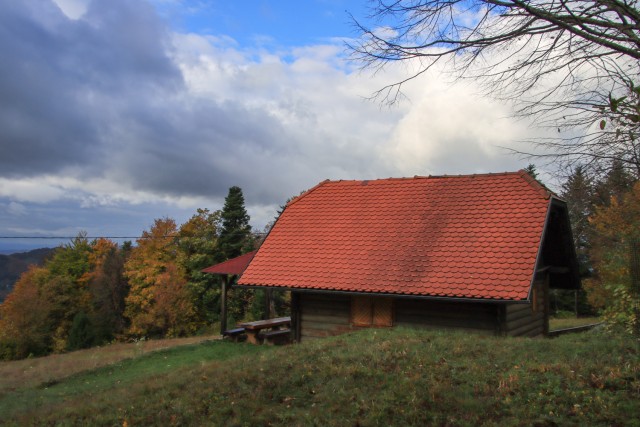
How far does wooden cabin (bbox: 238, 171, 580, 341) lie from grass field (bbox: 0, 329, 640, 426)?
205 cm

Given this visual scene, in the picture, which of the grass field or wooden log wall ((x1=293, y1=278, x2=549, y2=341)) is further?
wooden log wall ((x1=293, y1=278, x2=549, y2=341))

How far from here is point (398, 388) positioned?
6730 mm

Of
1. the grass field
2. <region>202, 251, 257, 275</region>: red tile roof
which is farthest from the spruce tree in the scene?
the grass field

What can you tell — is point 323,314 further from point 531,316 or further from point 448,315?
point 531,316

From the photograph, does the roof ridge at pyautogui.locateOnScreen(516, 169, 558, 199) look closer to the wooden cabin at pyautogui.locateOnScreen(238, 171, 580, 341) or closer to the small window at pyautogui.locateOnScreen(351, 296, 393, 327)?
the wooden cabin at pyautogui.locateOnScreen(238, 171, 580, 341)

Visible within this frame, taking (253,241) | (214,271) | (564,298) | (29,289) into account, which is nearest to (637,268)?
(214,271)

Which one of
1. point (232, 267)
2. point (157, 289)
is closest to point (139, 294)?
point (157, 289)

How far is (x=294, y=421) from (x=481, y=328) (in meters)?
7.21

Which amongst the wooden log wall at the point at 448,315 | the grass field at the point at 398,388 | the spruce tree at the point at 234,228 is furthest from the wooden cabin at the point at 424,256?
the spruce tree at the point at 234,228

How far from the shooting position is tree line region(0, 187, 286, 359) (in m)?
36.6

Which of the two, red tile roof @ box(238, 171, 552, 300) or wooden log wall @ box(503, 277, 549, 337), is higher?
red tile roof @ box(238, 171, 552, 300)

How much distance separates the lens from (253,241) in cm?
4206

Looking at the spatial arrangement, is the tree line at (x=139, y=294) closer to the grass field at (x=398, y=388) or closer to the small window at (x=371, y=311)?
the small window at (x=371, y=311)

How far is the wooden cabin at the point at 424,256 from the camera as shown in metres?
12.0
